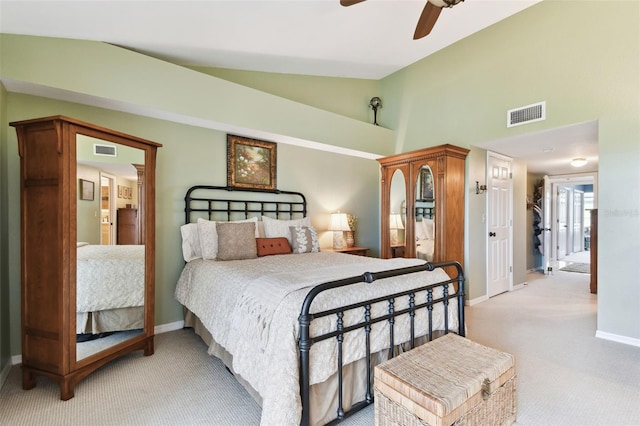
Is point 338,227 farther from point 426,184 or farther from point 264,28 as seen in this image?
point 264,28

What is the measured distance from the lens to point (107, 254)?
7.66 feet

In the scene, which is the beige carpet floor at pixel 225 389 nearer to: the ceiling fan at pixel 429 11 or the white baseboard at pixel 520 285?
the white baseboard at pixel 520 285

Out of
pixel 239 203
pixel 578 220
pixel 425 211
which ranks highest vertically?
pixel 239 203

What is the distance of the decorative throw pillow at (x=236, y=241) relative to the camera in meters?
3.07

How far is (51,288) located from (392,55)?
4602 millimetres

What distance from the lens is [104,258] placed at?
2311 mm

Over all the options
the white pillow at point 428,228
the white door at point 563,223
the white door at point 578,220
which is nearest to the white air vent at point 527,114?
the white pillow at point 428,228

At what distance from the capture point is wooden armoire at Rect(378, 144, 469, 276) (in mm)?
→ 3992

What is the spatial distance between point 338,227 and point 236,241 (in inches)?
70.7

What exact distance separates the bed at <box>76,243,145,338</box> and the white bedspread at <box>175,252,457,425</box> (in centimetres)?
52

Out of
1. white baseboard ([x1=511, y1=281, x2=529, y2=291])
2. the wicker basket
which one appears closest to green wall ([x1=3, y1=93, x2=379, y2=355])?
white baseboard ([x1=511, y1=281, x2=529, y2=291])

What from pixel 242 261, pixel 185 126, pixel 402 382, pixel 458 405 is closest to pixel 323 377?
pixel 402 382

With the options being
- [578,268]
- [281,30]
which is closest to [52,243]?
[281,30]

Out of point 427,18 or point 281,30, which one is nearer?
point 427,18
